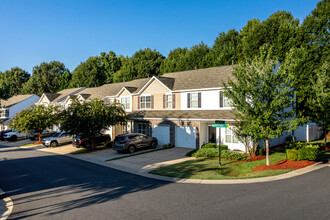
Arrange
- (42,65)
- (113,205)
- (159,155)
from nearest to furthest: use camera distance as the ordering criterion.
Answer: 1. (113,205)
2. (159,155)
3. (42,65)

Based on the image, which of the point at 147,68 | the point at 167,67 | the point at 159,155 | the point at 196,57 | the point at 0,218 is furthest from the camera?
the point at 147,68

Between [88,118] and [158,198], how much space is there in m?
16.2

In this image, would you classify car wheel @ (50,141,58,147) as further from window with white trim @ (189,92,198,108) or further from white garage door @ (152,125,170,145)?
window with white trim @ (189,92,198,108)

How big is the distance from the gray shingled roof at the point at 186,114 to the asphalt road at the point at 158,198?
8870mm

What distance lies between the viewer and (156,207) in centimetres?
893

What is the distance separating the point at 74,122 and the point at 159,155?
9.32 metres

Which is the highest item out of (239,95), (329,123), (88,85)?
(88,85)

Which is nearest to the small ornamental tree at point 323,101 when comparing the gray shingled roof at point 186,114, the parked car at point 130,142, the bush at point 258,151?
the bush at point 258,151

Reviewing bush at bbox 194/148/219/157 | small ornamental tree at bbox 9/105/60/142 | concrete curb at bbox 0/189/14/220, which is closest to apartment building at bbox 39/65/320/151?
bush at bbox 194/148/219/157

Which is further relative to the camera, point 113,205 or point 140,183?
point 140,183

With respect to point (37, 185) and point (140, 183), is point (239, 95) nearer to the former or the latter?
point (140, 183)

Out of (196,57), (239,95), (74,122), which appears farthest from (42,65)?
(239,95)

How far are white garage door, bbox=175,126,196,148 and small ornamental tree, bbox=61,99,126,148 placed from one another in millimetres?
6494

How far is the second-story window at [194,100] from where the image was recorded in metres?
24.5
